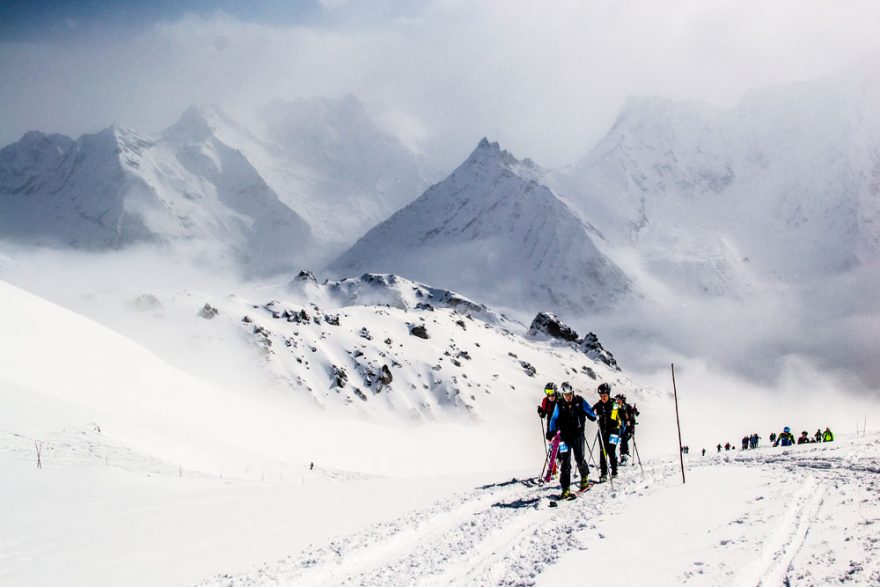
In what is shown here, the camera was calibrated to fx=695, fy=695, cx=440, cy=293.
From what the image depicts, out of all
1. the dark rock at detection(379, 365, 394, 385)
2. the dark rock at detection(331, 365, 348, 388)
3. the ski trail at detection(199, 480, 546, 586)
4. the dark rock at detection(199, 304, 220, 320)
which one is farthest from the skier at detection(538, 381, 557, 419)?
the dark rock at detection(199, 304, 220, 320)

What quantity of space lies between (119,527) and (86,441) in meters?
12.5

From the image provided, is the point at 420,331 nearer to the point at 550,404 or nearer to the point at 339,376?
the point at 339,376

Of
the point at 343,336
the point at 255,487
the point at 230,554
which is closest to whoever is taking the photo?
the point at 230,554

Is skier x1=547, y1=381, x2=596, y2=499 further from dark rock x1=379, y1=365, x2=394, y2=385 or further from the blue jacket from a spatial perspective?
dark rock x1=379, y1=365, x2=394, y2=385

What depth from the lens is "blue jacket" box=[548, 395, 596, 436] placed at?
15148 millimetres

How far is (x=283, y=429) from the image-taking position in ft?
242

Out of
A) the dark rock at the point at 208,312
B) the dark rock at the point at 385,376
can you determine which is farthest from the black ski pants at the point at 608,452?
the dark rock at the point at 208,312

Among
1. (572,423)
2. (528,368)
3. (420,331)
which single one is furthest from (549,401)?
(528,368)

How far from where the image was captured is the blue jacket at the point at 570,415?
15.1 metres

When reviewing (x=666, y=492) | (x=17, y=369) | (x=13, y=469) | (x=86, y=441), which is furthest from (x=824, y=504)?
(x=17, y=369)

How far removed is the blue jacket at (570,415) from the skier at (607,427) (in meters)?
1.33

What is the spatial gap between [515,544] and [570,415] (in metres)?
5.19

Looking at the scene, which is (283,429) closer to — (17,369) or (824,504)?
(17,369)

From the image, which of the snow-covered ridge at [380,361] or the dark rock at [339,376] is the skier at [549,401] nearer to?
the snow-covered ridge at [380,361]
